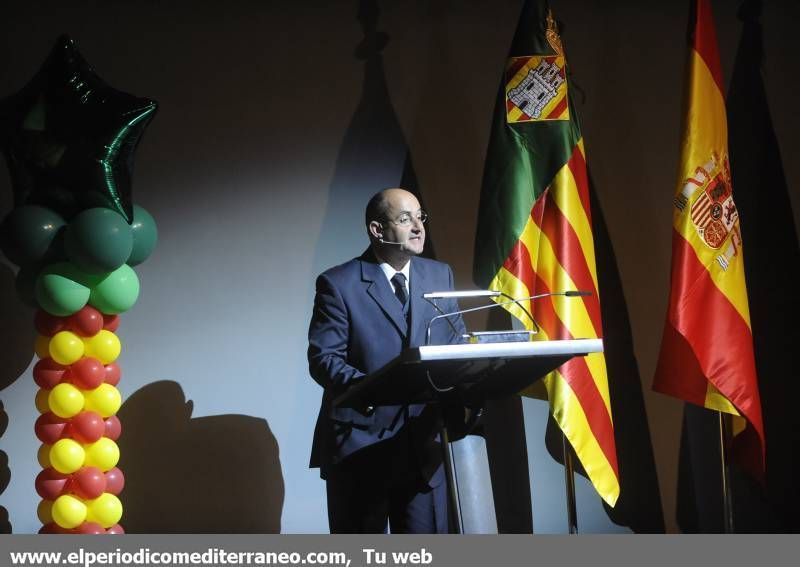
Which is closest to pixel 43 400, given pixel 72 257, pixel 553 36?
pixel 72 257

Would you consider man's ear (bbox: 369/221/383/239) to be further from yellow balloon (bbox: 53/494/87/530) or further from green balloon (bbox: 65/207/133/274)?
yellow balloon (bbox: 53/494/87/530)

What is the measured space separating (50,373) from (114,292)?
0.35 m

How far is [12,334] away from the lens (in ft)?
12.1

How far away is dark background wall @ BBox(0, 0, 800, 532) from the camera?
3.74 m

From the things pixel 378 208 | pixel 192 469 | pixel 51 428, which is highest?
pixel 378 208

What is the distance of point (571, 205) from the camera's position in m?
3.49

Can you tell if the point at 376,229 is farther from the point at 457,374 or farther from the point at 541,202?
the point at 541,202

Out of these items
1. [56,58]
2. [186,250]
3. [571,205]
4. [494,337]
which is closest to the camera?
[494,337]

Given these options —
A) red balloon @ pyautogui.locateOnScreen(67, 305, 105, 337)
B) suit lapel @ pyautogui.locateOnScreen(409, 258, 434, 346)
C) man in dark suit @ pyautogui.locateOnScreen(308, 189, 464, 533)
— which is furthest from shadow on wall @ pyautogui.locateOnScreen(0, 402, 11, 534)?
suit lapel @ pyautogui.locateOnScreen(409, 258, 434, 346)

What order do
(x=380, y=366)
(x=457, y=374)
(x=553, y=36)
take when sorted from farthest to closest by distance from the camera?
1. (x=553, y=36)
2. (x=380, y=366)
3. (x=457, y=374)

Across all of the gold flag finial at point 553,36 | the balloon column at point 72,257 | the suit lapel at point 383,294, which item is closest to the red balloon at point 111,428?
the balloon column at point 72,257

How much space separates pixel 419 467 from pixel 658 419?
171cm
